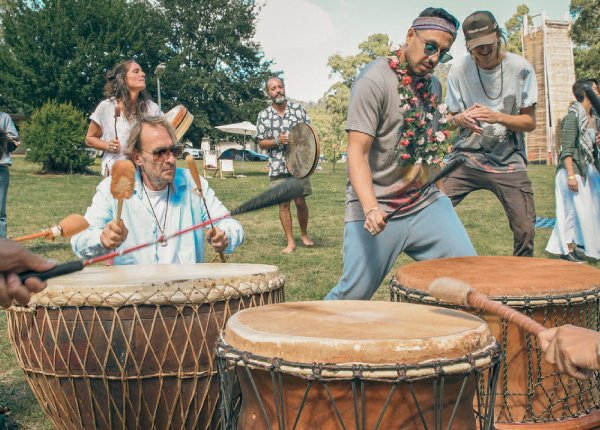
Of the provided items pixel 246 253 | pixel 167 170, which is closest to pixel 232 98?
A: pixel 246 253

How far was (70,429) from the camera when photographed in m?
3.07

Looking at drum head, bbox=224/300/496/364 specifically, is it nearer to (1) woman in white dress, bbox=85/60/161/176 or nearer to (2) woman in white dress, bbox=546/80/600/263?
(1) woman in white dress, bbox=85/60/161/176

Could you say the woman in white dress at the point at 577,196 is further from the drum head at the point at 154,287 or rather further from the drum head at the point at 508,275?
the drum head at the point at 154,287

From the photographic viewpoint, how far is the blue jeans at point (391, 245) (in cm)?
366

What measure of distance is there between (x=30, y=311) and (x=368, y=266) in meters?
1.66

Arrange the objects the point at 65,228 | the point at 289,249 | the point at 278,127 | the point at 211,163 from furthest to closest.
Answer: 1. the point at 211,163
2. the point at 289,249
3. the point at 278,127
4. the point at 65,228

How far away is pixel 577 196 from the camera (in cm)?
799

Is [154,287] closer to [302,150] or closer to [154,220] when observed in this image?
[154,220]

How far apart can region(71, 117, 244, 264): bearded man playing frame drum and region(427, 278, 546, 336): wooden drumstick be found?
5.09ft

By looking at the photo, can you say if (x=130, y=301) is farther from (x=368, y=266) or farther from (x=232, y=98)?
(x=232, y=98)

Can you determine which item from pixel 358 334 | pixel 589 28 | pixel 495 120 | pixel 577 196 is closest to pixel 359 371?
pixel 358 334

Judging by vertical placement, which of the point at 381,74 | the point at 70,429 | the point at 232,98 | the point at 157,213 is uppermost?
the point at 232,98

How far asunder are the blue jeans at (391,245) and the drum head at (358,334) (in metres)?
1.22

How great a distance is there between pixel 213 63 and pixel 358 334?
59.1 metres
